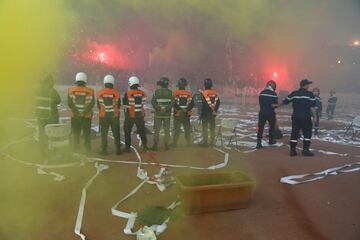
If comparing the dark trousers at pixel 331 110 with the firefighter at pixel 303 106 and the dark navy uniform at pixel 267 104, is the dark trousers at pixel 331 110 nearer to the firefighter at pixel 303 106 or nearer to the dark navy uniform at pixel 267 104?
the dark navy uniform at pixel 267 104

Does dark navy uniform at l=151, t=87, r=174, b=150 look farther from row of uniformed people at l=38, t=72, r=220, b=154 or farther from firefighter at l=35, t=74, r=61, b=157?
firefighter at l=35, t=74, r=61, b=157

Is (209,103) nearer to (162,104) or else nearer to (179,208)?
(162,104)

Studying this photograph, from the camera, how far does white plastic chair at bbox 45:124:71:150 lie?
6863mm

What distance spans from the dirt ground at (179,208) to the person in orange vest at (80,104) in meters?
1.22

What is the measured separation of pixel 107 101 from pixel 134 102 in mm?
692

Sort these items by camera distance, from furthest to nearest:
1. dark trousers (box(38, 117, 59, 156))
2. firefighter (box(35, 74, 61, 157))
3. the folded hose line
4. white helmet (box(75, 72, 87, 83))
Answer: white helmet (box(75, 72, 87, 83)) → dark trousers (box(38, 117, 59, 156)) → firefighter (box(35, 74, 61, 157)) → the folded hose line

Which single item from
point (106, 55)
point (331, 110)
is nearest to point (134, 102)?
point (106, 55)

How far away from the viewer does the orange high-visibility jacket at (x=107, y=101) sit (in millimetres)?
8062

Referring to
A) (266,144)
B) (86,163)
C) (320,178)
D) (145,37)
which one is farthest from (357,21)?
(86,163)

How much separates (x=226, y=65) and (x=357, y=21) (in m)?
17.0

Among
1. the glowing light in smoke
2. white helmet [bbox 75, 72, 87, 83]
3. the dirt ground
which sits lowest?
the dirt ground

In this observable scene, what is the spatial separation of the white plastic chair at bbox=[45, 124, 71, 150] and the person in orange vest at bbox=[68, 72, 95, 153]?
2.31 feet

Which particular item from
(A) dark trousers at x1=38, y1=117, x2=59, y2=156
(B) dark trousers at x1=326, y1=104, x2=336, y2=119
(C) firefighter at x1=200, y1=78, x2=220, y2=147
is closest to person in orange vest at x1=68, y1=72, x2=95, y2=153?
(A) dark trousers at x1=38, y1=117, x2=59, y2=156

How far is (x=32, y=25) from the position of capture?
605cm
